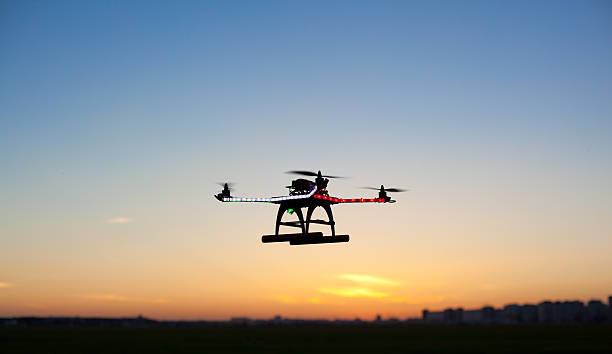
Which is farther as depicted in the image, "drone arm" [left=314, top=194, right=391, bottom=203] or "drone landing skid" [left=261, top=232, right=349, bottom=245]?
"drone arm" [left=314, top=194, right=391, bottom=203]

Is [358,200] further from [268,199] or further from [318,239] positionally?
[268,199]

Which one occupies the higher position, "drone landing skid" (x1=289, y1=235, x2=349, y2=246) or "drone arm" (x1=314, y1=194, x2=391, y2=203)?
"drone arm" (x1=314, y1=194, x2=391, y2=203)

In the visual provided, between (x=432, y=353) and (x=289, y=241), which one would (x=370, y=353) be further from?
(x=289, y=241)

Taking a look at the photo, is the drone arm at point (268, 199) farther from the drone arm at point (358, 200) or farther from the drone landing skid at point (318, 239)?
the drone landing skid at point (318, 239)

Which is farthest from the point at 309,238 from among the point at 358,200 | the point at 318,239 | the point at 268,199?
the point at 358,200

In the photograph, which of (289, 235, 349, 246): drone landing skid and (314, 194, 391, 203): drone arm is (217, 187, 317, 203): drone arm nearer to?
(314, 194, 391, 203): drone arm

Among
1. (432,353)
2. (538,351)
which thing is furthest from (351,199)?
(538,351)

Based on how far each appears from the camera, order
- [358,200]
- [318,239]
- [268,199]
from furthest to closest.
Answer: [358,200], [268,199], [318,239]
